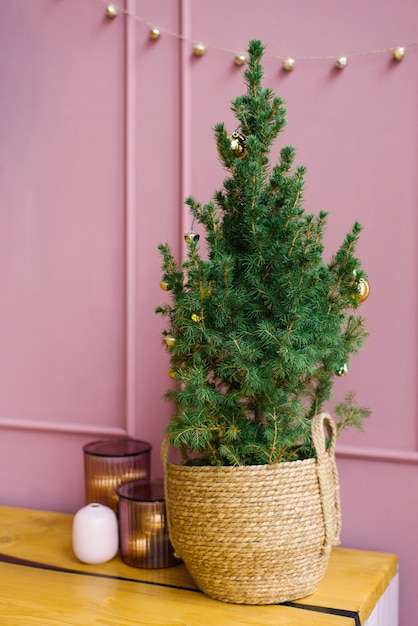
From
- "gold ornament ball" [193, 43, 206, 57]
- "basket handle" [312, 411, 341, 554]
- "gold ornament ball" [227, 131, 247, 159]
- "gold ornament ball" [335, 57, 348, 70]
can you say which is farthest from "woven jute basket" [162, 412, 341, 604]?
"gold ornament ball" [193, 43, 206, 57]

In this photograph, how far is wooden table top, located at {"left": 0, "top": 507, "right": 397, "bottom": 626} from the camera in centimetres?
114

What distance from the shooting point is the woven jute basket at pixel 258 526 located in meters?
1.13

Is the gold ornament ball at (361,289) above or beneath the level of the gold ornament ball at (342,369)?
above

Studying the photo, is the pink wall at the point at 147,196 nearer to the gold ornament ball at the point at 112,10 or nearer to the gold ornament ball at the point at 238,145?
the gold ornament ball at the point at 112,10

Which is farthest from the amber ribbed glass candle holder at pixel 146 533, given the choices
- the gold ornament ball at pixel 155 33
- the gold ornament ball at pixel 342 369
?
the gold ornament ball at pixel 155 33

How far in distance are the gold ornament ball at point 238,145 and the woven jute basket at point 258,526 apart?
48 cm

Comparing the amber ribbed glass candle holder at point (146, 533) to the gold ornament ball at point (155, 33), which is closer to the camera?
the amber ribbed glass candle holder at point (146, 533)

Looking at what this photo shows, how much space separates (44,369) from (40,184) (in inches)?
18.9

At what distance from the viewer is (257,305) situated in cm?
117

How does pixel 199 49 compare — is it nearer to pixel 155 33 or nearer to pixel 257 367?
pixel 155 33

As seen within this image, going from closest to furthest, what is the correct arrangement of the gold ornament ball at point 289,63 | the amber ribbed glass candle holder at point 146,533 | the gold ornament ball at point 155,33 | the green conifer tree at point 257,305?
the green conifer tree at point 257,305
the amber ribbed glass candle holder at point 146,533
the gold ornament ball at point 289,63
the gold ornament ball at point 155,33

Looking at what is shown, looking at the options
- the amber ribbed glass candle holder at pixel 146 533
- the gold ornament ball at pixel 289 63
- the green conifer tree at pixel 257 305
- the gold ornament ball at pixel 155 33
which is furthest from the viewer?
the gold ornament ball at pixel 155 33

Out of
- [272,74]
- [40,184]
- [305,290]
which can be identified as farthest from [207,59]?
[305,290]

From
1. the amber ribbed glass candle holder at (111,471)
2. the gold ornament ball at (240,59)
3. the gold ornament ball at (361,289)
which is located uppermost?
the gold ornament ball at (240,59)
